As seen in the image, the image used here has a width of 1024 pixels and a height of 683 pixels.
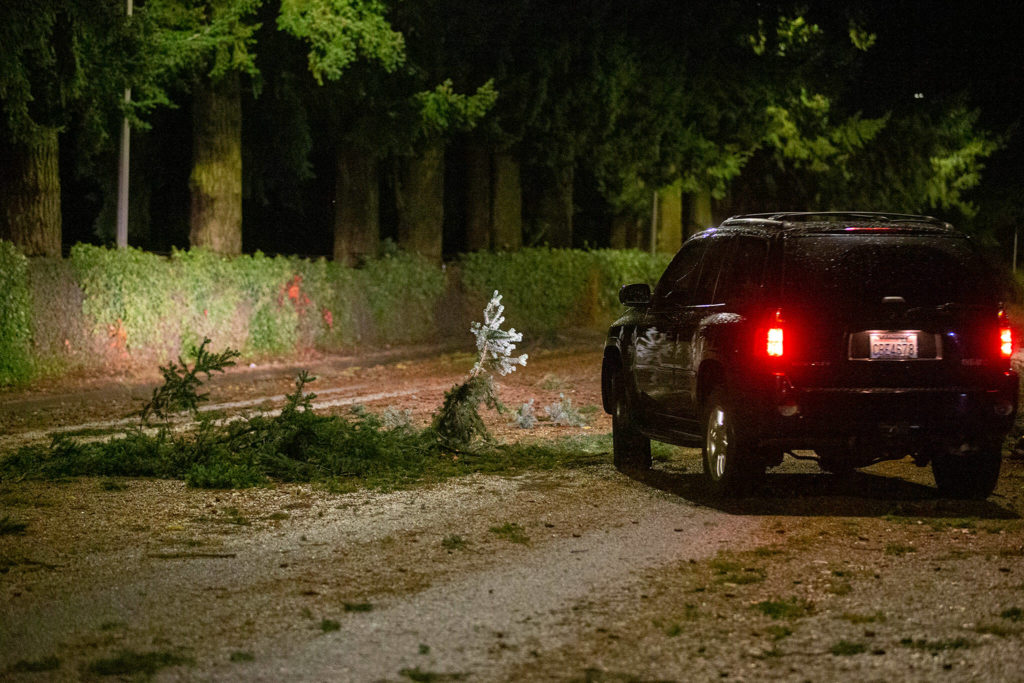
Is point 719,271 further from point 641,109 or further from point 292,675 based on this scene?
point 641,109

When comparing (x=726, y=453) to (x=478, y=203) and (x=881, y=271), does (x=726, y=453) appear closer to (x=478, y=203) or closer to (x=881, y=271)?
(x=881, y=271)

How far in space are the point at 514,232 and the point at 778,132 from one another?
37.1 feet

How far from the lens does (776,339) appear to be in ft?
32.2

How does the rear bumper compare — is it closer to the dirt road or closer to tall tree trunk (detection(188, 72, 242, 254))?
the dirt road

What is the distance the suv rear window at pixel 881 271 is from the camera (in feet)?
32.5

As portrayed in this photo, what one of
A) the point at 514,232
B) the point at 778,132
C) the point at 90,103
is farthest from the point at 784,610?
the point at 778,132

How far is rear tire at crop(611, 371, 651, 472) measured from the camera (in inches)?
481

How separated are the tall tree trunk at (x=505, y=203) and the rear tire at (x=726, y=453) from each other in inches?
1014

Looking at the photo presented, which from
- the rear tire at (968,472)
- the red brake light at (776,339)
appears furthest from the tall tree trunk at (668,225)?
the red brake light at (776,339)

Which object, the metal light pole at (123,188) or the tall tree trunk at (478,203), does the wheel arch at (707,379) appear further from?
the tall tree trunk at (478,203)

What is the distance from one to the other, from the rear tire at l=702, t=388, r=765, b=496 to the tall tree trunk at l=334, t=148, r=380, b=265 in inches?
861

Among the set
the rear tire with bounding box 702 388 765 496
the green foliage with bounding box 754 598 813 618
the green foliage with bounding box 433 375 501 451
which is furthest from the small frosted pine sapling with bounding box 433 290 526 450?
the green foliage with bounding box 754 598 813 618

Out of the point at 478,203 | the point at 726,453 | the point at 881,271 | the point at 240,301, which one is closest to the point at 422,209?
the point at 478,203

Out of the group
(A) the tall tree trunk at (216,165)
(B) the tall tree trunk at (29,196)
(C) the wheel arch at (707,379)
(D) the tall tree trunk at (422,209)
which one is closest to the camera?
(C) the wheel arch at (707,379)
